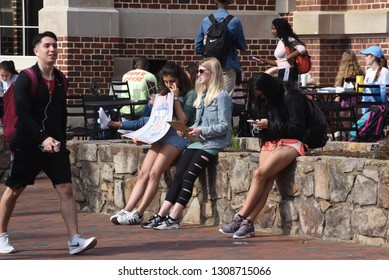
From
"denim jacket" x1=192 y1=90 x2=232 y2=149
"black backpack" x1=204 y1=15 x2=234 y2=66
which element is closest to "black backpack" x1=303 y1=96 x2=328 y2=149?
"denim jacket" x1=192 y1=90 x2=232 y2=149

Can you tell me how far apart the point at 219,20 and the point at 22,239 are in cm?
535

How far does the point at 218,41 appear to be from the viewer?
49.6ft

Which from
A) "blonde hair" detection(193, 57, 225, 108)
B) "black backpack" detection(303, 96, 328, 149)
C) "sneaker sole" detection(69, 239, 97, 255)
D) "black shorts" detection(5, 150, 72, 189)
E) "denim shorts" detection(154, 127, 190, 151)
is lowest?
"sneaker sole" detection(69, 239, 97, 255)

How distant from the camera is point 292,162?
35.1 ft

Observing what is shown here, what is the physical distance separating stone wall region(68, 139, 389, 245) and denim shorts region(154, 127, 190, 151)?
0.35 m

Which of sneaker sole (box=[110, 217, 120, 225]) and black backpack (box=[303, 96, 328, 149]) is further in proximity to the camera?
sneaker sole (box=[110, 217, 120, 225])

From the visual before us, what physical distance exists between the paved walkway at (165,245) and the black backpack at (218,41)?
3556mm

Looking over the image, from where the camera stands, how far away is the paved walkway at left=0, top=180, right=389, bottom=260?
31.8ft

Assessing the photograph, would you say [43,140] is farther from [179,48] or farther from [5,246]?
[179,48]

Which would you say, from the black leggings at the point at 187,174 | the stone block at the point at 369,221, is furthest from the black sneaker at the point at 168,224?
the stone block at the point at 369,221

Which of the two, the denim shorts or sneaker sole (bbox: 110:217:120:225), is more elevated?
the denim shorts

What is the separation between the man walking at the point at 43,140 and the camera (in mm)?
9875

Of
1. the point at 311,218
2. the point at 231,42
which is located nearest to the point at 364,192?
the point at 311,218

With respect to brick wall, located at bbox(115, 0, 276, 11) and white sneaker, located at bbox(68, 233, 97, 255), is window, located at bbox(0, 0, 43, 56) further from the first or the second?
white sneaker, located at bbox(68, 233, 97, 255)
